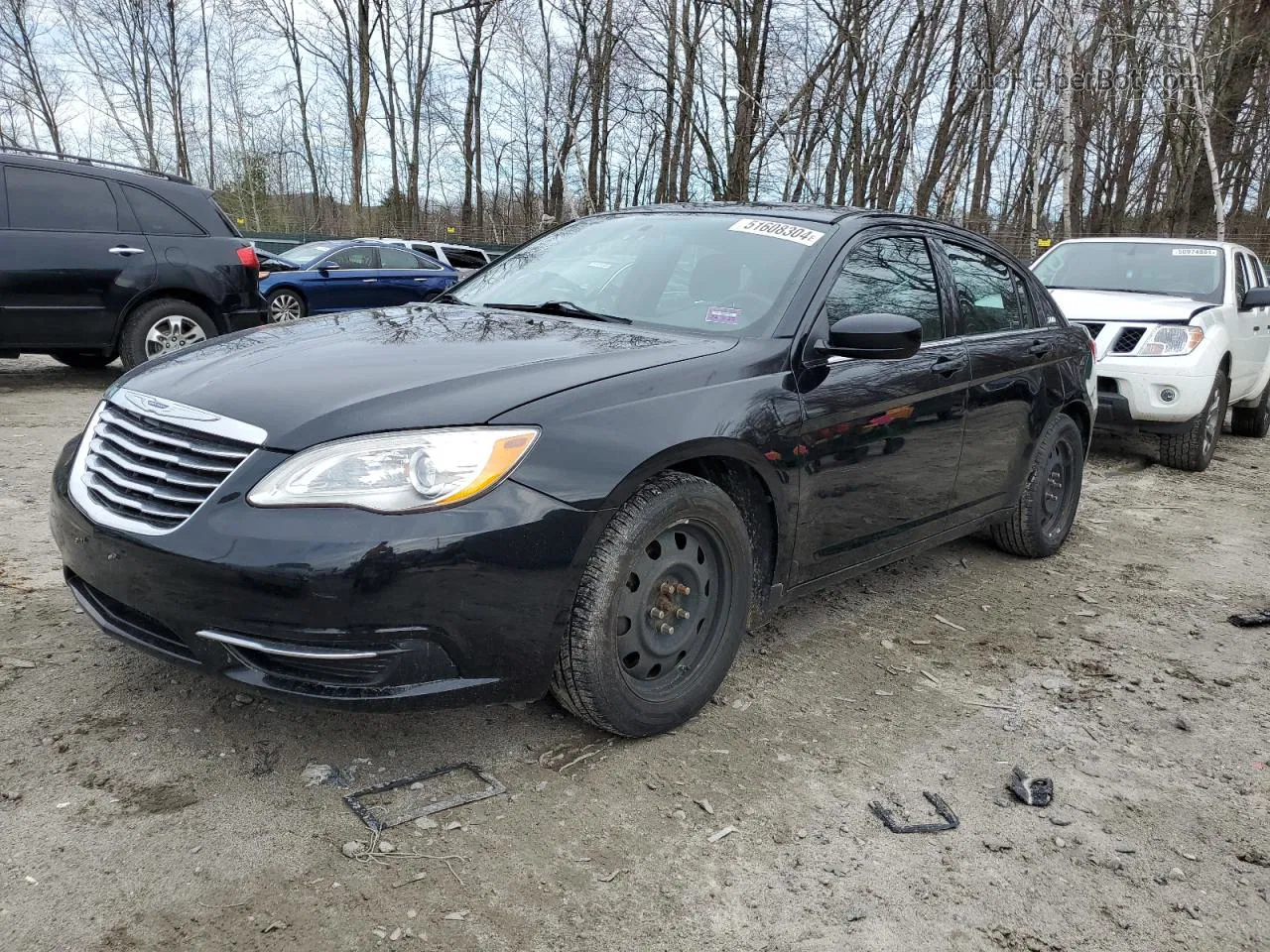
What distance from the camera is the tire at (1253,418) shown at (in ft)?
30.0

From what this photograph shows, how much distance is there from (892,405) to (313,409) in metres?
2.04

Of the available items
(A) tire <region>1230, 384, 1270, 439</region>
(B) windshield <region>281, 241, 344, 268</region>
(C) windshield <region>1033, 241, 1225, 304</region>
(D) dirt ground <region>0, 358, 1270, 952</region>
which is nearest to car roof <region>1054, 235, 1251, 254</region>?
(C) windshield <region>1033, 241, 1225, 304</region>

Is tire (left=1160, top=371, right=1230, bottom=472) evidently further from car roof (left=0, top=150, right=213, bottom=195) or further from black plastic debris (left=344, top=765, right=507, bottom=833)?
car roof (left=0, top=150, right=213, bottom=195)

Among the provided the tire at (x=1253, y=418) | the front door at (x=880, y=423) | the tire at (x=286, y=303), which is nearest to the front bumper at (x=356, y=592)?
the front door at (x=880, y=423)

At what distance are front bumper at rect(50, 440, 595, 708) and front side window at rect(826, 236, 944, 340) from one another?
5.07 feet

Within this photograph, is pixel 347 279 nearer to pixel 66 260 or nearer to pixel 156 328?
pixel 156 328

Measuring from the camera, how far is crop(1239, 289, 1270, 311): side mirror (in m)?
7.59

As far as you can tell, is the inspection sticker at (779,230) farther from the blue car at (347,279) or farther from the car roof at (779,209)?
the blue car at (347,279)

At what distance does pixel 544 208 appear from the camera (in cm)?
3484

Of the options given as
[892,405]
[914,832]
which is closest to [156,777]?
[914,832]

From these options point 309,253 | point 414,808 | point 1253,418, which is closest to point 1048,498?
point 414,808

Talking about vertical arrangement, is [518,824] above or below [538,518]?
below

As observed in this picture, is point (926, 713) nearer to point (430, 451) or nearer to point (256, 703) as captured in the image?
point (430, 451)

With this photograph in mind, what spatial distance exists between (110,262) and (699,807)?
24.0 feet
